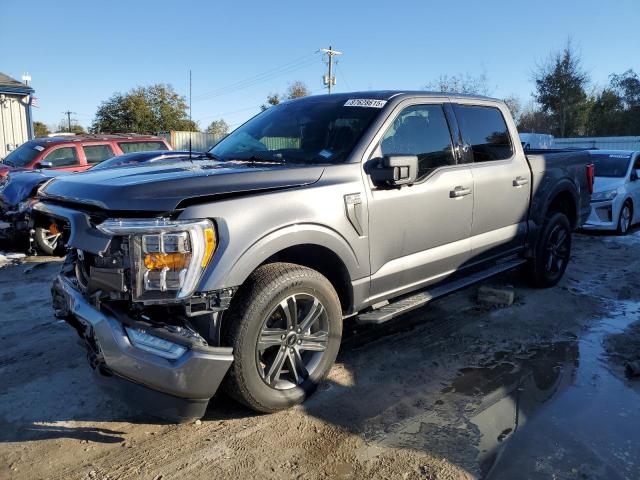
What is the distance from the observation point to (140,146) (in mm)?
11875

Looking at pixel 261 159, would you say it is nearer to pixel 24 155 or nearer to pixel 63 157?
pixel 63 157

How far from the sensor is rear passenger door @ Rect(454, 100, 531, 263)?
445 centimetres

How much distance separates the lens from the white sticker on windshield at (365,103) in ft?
12.6

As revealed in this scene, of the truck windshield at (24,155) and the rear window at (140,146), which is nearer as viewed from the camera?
the truck windshield at (24,155)

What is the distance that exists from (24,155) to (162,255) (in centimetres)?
1013

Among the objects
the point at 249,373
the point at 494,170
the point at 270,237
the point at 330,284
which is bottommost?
the point at 249,373

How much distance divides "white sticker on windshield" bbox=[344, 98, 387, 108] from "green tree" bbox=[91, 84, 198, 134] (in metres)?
39.6

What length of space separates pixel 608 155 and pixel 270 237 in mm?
10319

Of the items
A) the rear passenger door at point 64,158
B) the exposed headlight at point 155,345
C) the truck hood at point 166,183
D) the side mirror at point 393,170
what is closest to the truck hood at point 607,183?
the side mirror at point 393,170

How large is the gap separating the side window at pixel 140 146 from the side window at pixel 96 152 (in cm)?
32

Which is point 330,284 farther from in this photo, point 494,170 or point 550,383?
point 494,170

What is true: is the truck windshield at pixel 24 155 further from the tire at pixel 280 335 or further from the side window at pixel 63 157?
the tire at pixel 280 335

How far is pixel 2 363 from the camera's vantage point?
156 inches

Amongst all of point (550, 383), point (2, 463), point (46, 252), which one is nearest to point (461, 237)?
point (550, 383)
